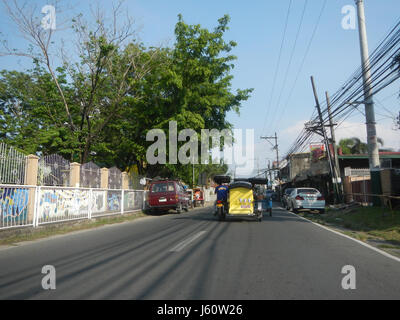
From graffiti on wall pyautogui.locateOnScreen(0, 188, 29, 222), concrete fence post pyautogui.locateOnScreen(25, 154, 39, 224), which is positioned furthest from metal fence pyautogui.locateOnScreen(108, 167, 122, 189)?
graffiti on wall pyautogui.locateOnScreen(0, 188, 29, 222)

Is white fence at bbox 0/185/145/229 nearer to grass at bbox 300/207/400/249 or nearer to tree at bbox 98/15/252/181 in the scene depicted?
tree at bbox 98/15/252/181

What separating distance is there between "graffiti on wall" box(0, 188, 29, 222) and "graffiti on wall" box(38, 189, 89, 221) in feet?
2.40

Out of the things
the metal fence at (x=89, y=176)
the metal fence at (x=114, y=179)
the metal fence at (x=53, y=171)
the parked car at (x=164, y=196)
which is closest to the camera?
the metal fence at (x=53, y=171)

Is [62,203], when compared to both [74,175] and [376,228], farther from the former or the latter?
[376,228]

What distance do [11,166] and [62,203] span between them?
7.90ft

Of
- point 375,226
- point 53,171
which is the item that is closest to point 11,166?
point 53,171

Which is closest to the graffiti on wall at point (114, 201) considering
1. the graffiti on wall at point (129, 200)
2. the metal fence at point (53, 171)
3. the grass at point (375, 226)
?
the graffiti on wall at point (129, 200)

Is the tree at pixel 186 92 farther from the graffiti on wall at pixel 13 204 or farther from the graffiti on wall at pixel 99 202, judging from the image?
the graffiti on wall at pixel 13 204

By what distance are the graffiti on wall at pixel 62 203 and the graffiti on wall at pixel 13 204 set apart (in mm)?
731

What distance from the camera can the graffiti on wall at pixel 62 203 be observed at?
11.3 m

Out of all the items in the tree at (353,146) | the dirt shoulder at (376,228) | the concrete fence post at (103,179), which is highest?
the tree at (353,146)

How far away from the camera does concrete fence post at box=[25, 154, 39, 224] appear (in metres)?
10.6

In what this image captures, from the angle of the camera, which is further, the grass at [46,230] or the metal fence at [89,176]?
the metal fence at [89,176]

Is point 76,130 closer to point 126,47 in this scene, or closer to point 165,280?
point 126,47
